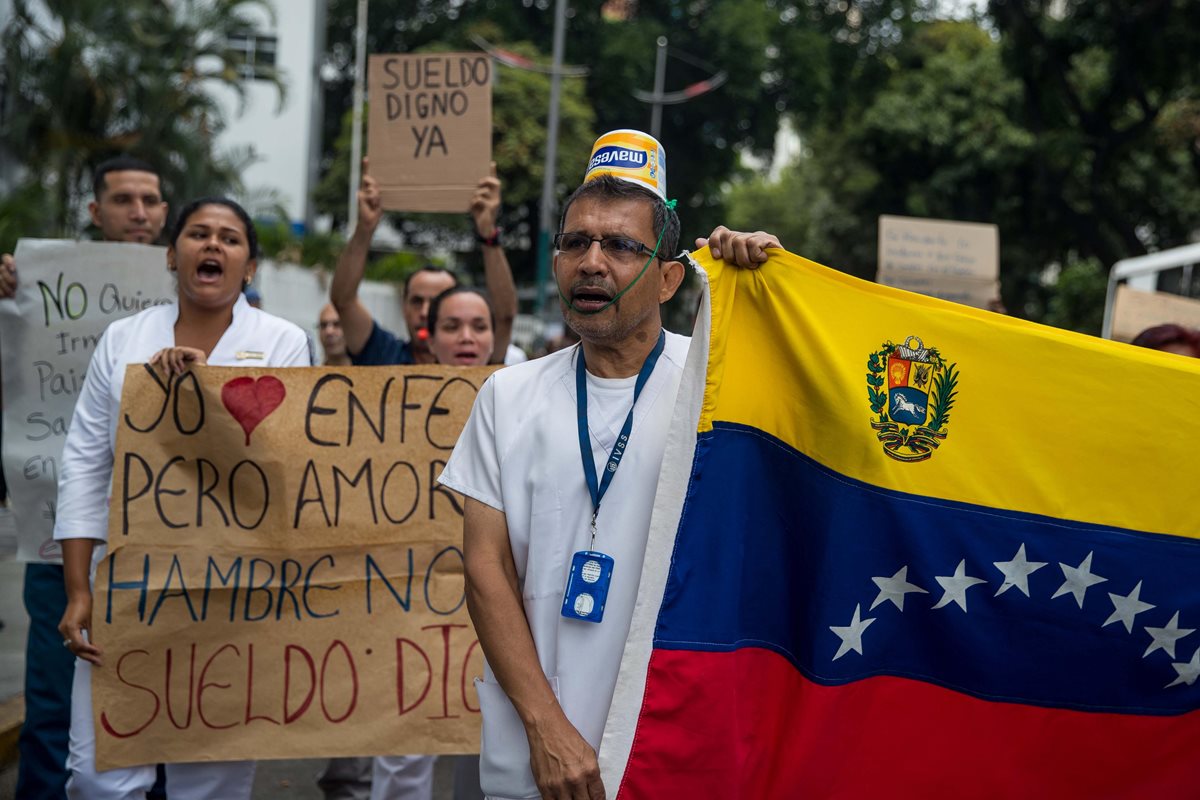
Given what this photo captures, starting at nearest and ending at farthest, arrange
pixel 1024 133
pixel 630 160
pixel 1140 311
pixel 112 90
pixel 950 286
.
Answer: pixel 630 160 < pixel 1140 311 < pixel 950 286 < pixel 112 90 < pixel 1024 133

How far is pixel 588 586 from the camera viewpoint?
2732 mm

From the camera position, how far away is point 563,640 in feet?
9.01

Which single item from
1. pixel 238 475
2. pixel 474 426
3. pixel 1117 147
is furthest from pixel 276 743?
pixel 1117 147

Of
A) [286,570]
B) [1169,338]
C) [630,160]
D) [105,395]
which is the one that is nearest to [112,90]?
[105,395]

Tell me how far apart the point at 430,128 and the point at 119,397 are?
2.02m

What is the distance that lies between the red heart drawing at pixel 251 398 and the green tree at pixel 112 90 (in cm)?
1569

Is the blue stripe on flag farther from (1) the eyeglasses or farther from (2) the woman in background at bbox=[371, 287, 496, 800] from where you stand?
(2) the woman in background at bbox=[371, 287, 496, 800]

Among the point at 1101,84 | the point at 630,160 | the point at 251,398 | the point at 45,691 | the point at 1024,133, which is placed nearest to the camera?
the point at 630,160

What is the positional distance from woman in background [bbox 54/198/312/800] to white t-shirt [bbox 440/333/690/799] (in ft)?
5.04

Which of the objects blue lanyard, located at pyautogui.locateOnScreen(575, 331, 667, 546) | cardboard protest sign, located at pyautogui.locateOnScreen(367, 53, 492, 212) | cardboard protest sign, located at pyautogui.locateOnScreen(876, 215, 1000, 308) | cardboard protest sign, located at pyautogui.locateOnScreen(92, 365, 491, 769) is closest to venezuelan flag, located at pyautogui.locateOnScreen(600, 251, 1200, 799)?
blue lanyard, located at pyautogui.locateOnScreen(575, 331, 667, 546)

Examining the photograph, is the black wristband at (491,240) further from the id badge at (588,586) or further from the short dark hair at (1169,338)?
the id badge at (588,586)

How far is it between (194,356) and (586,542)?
176 cm

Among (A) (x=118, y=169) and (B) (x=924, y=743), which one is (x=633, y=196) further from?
(A) (x=118, y=169)

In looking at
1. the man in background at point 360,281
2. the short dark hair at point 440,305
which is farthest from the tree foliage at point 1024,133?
the short dark hair at point 440,305
